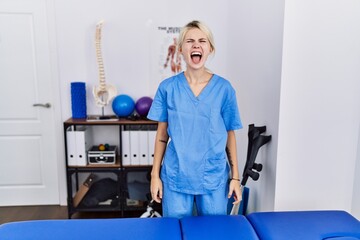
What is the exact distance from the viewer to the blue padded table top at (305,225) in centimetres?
113

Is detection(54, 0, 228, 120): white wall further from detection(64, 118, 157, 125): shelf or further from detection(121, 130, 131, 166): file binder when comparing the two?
detection(121, 130, 131, 166): file binder

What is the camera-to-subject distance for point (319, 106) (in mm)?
1584

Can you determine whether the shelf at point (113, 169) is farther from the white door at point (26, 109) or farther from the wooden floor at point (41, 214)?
the white door at point (26, 109)

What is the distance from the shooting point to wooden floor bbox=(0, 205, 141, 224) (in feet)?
8.18

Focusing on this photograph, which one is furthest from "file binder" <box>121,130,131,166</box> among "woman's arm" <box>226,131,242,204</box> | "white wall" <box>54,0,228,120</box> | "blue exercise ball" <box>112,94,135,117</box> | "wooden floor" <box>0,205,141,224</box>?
"woman's arm" <box>226,131,242,204</box>

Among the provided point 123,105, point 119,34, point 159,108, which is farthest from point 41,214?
point 159,108

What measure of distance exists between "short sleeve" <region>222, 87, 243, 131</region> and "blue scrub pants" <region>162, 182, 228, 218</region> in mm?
285

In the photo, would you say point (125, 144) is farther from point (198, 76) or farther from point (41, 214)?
point (198, 76)

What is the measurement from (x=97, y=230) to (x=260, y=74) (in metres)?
1.27

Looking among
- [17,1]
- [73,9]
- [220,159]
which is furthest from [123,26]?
[220,159]

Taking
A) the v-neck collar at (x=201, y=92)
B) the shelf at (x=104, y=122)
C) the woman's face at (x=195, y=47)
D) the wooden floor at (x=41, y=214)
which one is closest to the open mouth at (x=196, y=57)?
the woman's face at (x=195, y=47)

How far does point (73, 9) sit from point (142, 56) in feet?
2.24

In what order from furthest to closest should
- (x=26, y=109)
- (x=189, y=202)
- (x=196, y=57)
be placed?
(x=26, y=109) → (x=189, y=202) → (x=196, y=57)

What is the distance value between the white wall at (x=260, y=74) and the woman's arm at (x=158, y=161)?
25.0 inches
